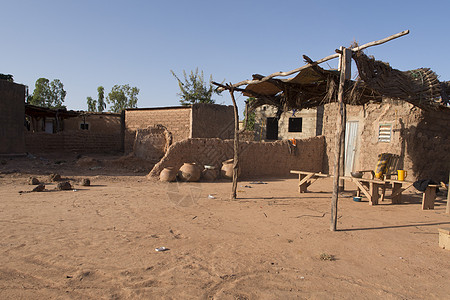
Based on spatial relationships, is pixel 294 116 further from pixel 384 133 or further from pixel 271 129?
pixel 384 133

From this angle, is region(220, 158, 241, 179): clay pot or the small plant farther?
region(220, 158, 241, 179): clay pot

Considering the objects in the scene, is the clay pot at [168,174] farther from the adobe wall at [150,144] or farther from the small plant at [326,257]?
the small plant at [326,257]

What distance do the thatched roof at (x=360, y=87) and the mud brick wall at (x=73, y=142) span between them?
11090 millimetres

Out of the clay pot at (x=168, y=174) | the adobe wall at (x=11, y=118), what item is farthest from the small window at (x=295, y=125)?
the adobe wall at (x=11, y=118)

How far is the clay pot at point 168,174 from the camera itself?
8328 mm

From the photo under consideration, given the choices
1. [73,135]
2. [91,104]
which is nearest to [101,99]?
[91,104]

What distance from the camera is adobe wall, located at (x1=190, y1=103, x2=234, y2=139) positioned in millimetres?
12797

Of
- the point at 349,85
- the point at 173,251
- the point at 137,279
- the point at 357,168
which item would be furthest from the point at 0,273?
the point at 357,168

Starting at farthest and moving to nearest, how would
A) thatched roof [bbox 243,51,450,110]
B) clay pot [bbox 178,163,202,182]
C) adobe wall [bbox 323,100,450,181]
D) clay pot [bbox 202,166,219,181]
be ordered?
1. clay pot [bbox 202,166,219,181]
2. clay pot [bbox 178,163,202,182]
3. adobe wall [bbox 323,100,450,181]
4. thatched roof [bbox 243,51,450,110]

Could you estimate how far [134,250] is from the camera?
10.7 ft

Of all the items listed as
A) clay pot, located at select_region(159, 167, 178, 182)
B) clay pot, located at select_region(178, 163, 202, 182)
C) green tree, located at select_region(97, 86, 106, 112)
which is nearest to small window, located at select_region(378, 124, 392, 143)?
clay pot, located at select_region(178, 163, 202, 182)

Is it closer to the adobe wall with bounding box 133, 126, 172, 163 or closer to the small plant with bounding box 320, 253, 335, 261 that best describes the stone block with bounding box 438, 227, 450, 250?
the small plant with bounding box 320, 253, 335, 261

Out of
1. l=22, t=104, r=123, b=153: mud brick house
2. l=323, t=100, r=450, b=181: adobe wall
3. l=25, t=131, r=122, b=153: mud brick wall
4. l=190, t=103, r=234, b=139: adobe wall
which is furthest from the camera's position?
l=22, t=104, r=123, b=153: mud brick house

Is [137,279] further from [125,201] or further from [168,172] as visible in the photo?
[168,172]
